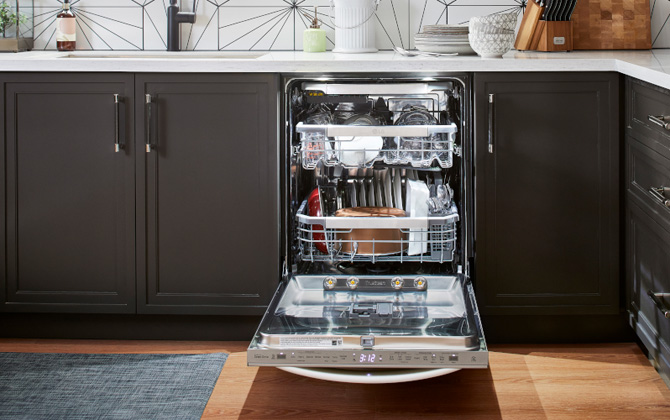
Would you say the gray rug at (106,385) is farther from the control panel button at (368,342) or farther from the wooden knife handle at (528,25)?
the wooden knife handle at (528,25)

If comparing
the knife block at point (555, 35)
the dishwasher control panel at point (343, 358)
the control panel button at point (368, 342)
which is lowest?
the dishwasher control panel at point (343, 358)

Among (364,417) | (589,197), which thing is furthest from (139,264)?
(589,197)

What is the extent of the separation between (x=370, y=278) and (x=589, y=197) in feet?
2.42

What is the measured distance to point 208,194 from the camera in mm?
2701

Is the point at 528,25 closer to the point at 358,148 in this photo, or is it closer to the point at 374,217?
the point at 358,148

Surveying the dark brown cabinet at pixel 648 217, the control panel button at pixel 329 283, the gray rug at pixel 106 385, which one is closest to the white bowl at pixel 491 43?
the dark brown cabinet at pixel 648 217

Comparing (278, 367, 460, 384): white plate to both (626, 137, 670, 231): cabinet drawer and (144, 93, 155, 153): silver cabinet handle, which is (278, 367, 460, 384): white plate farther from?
(144, 93, 155, 153): silver cabinet handle

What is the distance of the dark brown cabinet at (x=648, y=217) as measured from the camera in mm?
2199

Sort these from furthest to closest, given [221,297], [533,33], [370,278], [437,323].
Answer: [533,33] → [221,297] → [370,278] → [437,323]

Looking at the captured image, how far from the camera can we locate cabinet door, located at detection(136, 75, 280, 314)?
104 inches

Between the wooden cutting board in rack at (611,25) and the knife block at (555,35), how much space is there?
145 mm

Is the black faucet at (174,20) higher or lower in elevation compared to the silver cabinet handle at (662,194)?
higher

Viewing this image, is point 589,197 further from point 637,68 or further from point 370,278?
point 370,278

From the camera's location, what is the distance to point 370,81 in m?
2.69
